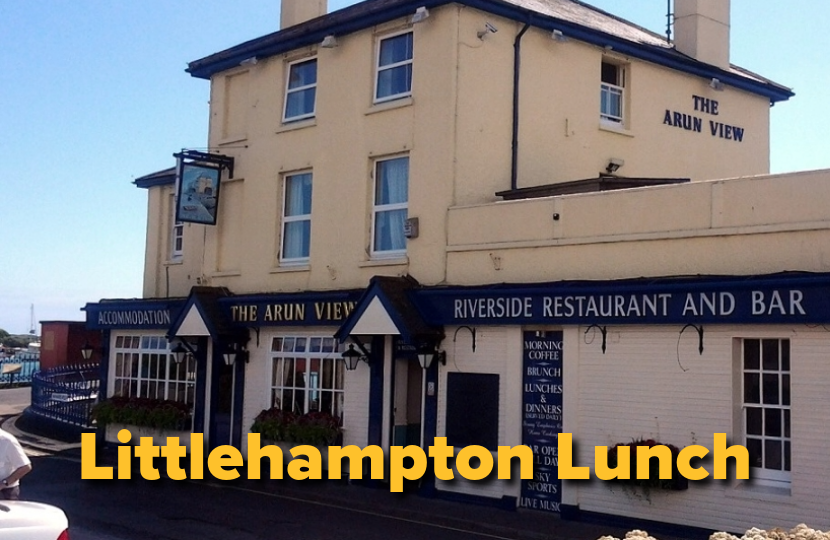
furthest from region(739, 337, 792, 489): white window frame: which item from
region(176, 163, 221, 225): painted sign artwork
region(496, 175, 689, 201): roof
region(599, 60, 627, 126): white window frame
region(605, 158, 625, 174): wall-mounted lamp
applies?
region(176, 163, 221, 225): painted sign artwork

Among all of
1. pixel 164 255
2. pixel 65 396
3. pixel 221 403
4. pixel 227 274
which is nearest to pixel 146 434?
pixel 221 403

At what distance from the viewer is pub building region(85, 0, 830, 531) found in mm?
13430

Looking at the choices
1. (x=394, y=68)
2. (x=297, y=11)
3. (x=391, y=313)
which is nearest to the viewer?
(x=391, y=313)

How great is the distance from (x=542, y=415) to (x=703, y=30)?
977cm

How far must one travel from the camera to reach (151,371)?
78.5 feet

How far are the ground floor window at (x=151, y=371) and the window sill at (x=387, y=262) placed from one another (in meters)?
6.02

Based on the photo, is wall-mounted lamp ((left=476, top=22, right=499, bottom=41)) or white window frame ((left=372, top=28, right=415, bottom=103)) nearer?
wall-mounted lamp ((left=476, top=22, right=499, bottom=41))

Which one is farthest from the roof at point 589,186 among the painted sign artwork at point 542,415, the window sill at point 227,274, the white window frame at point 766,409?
the window sill at point 227,274

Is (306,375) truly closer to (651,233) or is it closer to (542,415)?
(542,415)

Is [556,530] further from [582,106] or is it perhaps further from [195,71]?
[195,71]

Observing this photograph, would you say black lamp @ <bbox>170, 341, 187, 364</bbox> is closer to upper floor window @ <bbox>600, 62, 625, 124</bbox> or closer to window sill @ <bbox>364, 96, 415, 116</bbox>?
window sill @ <bbox>364, 96, 415, 116</bbox>

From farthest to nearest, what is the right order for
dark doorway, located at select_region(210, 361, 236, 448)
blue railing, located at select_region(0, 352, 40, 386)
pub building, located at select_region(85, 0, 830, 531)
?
blue railing, located at select_region(0, 352, 40, 386) → dark doorway, located at select_region(210, 361, 236, 448) → pub building, located at select_region(85, 0, 830, 531)

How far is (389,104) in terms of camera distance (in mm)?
18562

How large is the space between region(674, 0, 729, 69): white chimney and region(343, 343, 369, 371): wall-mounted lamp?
9.25m
